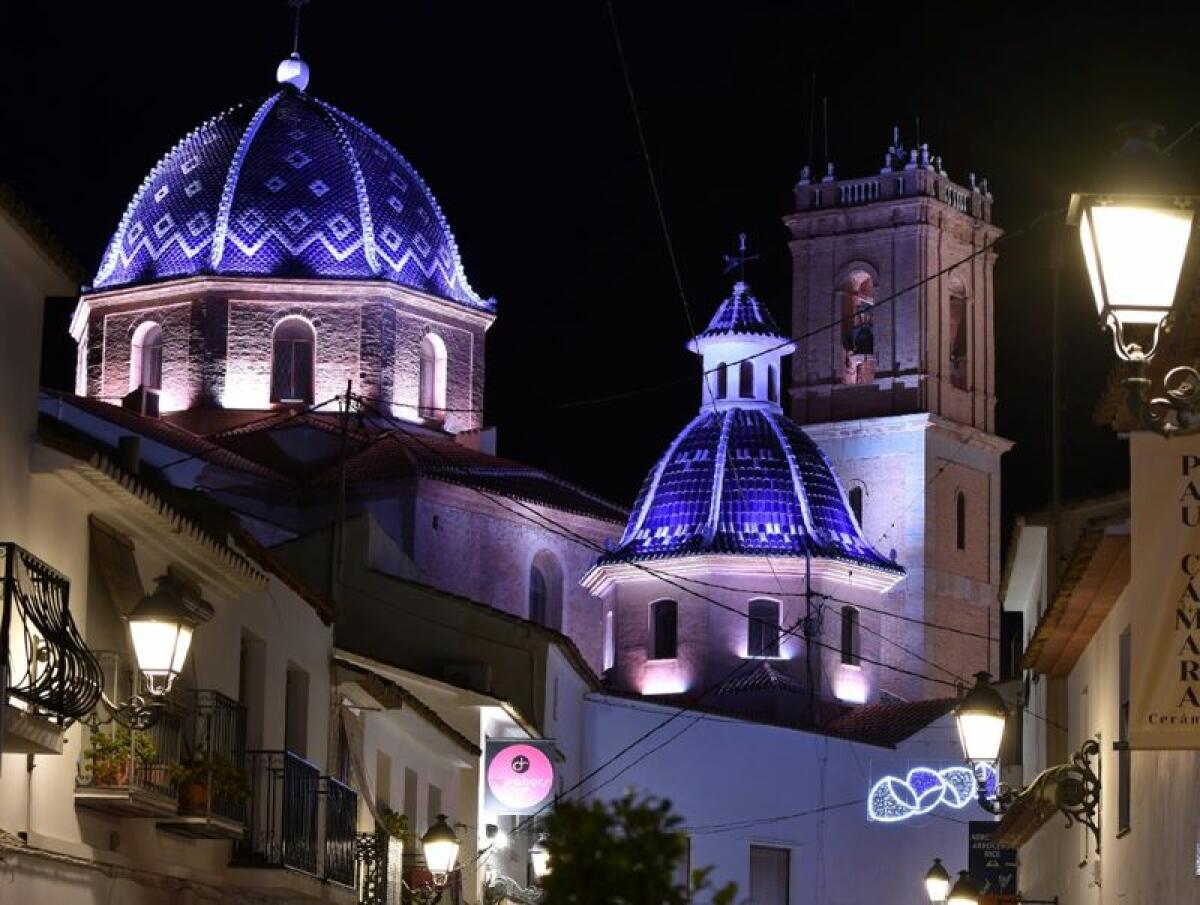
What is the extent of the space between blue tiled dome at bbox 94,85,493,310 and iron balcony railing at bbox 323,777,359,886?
32905 mm

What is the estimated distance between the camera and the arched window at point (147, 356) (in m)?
57.2

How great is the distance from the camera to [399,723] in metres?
30.8

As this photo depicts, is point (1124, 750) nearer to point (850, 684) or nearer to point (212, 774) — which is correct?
point (212, 774)

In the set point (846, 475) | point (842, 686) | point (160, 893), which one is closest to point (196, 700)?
point (160, 893)

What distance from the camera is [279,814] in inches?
868

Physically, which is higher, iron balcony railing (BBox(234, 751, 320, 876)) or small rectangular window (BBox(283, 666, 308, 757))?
small rectangular window (BBox(283, 666, 308, 757))

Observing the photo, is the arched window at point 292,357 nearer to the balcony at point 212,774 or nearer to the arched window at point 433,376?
the arched window at point 433,376

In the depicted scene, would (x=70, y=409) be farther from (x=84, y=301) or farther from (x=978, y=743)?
(x=978, y=743)

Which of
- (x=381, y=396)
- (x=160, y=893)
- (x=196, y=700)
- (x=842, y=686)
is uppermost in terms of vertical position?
(x=381, y=396)

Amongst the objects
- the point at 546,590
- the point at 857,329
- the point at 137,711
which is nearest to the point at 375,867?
the point at 137,711

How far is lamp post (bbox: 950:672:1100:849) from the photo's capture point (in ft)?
59.9

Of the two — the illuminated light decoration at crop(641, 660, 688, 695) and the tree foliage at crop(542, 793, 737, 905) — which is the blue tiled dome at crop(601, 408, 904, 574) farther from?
the tree foliage at crop(542, 793, 737, 905)

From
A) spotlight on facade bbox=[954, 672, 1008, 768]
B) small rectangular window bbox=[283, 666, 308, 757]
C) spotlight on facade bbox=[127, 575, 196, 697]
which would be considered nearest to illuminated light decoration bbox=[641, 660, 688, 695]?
small rectangular window bbox=[283, 666, 308, 757]

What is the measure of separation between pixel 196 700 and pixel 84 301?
1567 inches
